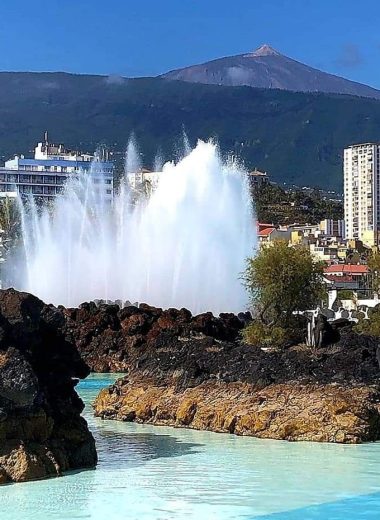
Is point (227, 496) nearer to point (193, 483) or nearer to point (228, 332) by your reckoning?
point (193, 483)

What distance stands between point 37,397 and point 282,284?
85.4 feet

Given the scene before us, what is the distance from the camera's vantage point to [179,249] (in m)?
50.8

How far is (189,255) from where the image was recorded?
5072 centimetres

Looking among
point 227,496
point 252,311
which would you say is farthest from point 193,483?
point 252,311

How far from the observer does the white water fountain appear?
5103 cm

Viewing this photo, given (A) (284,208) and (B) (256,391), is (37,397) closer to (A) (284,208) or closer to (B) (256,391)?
(B) (256,391)

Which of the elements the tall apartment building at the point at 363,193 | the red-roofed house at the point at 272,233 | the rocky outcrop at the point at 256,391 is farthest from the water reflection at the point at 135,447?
the tall apartment building at the point at 363,193

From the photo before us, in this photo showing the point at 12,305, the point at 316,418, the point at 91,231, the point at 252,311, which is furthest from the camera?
the point at 91,231

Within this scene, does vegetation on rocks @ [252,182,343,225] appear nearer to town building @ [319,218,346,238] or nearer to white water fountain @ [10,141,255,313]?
town building @ [319,218,346,238]

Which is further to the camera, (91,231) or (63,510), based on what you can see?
(91,231)

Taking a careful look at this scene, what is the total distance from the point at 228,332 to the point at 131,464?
25.3 metres

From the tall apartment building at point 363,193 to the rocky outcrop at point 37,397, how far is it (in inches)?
6487

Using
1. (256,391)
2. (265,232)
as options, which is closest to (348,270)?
(265,232)

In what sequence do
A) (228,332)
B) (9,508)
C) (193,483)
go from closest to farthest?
(9,508), (193,483), (228,332)
